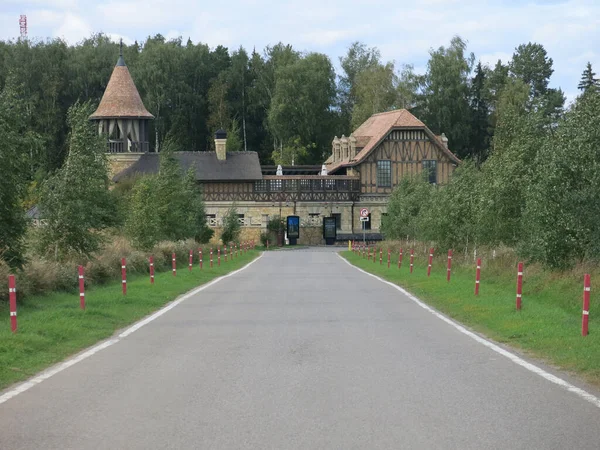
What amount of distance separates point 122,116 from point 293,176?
51.4 ft

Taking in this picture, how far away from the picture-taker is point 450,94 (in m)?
91.2

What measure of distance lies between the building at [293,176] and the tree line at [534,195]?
114ft

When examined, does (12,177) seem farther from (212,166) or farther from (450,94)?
(450,94)

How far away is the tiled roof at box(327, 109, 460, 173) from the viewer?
76.7 metres

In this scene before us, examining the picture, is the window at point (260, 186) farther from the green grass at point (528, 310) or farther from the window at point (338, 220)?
the green grass at point (528, 310)

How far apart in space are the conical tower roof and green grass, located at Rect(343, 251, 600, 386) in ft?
177

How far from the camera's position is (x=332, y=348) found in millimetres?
12125

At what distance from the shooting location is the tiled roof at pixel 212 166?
7775 centimetres

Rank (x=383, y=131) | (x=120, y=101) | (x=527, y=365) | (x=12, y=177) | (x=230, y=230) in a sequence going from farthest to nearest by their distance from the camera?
(x=120, y=101), (x=383, y=131), (x=230, y=230), (x=12, y=177), (x=527, y=365)

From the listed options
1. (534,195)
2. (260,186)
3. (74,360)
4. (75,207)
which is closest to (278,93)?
(260,186)

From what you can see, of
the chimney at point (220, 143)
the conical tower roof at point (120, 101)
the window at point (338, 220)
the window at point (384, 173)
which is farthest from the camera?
the window at point (338, 220)

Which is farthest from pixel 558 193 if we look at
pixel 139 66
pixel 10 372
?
pixel 139 66

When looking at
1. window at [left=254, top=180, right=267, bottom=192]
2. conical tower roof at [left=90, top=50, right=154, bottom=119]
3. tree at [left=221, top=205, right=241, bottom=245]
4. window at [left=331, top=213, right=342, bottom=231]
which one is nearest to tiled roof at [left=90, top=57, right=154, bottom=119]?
conical tower roof at [left=90, top=50, right=154, bottom=119]

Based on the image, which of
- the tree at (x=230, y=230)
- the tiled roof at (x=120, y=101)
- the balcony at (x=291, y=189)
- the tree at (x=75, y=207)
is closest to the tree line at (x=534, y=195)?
the tree at (x=75, y=207)
